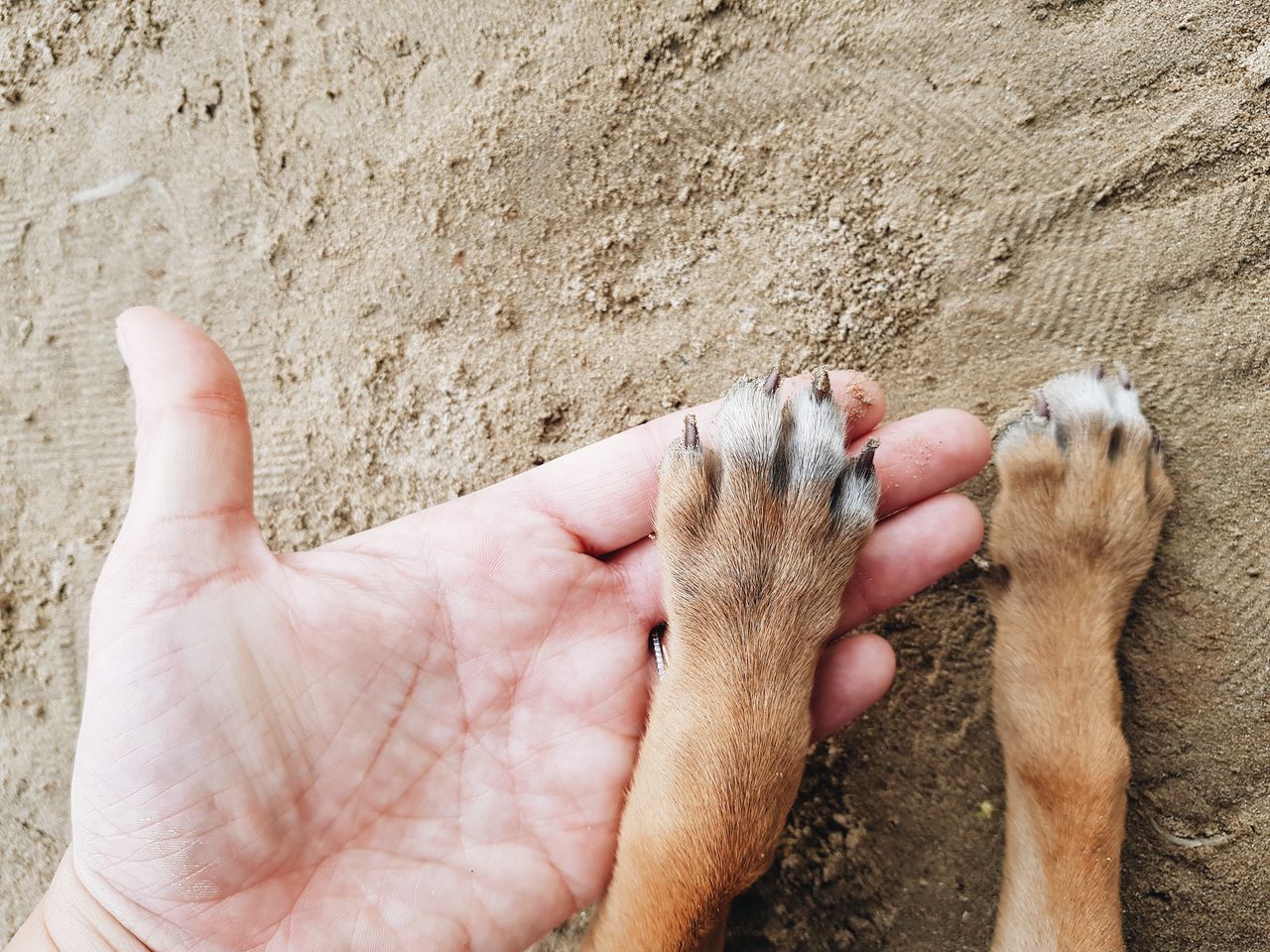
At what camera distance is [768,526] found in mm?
2223

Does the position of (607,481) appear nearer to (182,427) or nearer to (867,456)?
(867,456)

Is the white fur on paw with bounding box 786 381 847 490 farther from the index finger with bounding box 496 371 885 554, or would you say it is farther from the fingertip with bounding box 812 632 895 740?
the fingertip with bounding box 812 632 895 740

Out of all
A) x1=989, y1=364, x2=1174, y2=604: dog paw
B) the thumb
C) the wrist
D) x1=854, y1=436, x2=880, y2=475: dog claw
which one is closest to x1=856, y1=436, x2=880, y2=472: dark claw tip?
x1=854, y1=436, x2=880, y2=475: dog claw

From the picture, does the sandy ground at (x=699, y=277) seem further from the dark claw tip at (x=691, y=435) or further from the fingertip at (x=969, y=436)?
the dark claw tip at (x=691, y=435)

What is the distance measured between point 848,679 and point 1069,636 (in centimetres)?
63

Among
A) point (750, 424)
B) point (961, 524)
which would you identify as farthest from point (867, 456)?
point (961, 524)

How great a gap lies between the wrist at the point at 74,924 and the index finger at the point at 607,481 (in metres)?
1.49

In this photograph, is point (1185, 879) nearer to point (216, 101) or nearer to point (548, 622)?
point (548, 622)

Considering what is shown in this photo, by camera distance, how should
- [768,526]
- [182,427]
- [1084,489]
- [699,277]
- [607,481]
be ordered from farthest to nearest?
[699,277]
[607,481]
[1084,489]
[768,526]
[182,427]

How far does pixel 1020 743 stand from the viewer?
2.44 metres

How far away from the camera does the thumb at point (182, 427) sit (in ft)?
6.93

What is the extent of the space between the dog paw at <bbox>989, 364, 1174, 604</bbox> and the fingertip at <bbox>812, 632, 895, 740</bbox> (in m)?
0.46

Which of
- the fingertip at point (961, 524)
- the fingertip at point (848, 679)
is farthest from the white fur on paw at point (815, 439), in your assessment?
the fingertip at point (848, 679)

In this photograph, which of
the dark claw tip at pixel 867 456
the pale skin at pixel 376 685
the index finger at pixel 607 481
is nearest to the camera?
the pale skin at pixel 376 685
